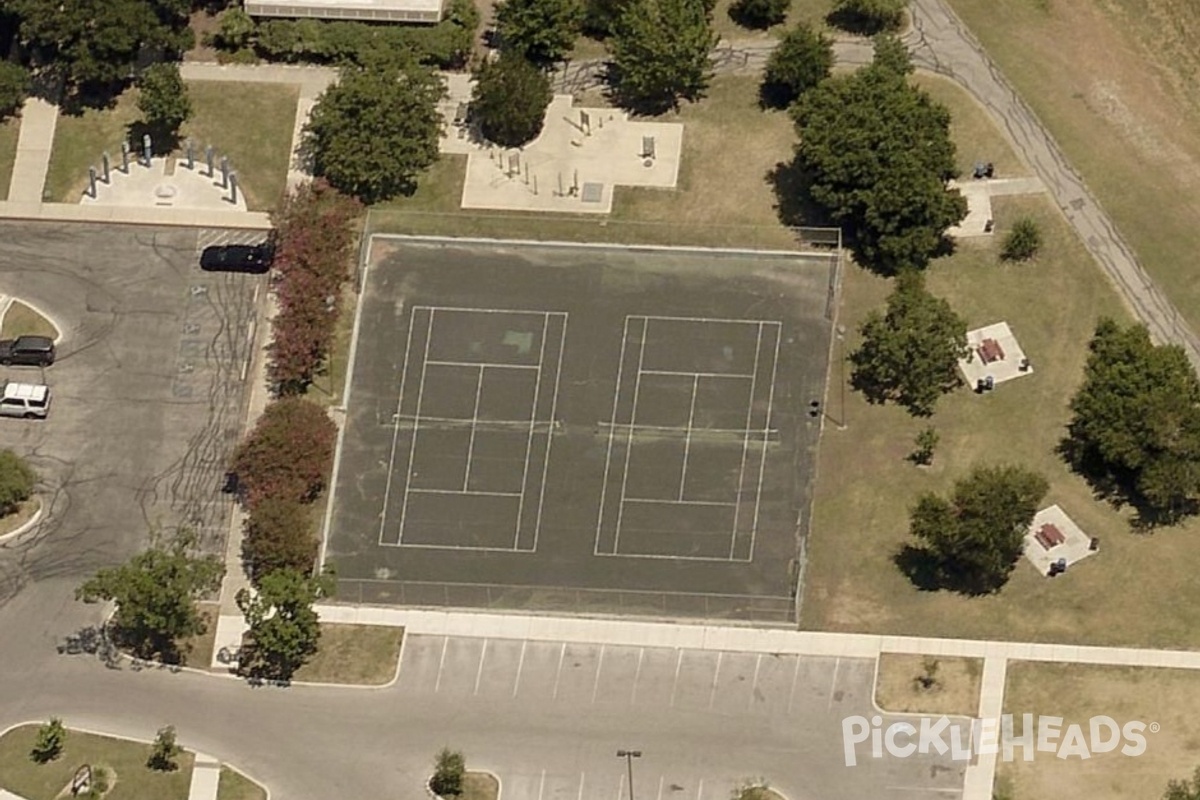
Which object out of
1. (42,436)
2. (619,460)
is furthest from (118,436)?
(619,460)

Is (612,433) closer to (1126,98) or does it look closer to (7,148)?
(1126,98)

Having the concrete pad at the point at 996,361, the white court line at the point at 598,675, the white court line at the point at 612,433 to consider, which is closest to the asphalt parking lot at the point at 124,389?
the white court line at the point at 612,433

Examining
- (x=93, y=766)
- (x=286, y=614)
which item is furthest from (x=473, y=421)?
(x=93, y=766)

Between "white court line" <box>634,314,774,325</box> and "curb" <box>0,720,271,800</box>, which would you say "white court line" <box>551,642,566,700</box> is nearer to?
"curb" <box>0,720,271,800</box>

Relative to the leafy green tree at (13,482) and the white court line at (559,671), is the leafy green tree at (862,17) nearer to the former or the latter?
the white court line at (559,671)

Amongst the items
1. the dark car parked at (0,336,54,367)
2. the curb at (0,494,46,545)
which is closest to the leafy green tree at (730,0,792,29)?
the dark car parked at (0,336,54,367)
